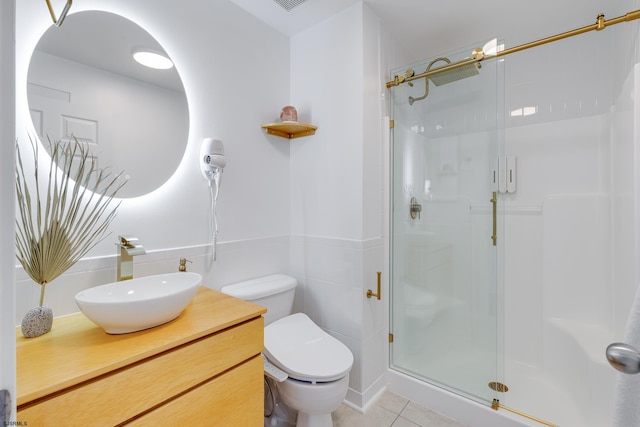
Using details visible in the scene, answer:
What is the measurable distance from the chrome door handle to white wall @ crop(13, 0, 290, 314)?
1555 mm

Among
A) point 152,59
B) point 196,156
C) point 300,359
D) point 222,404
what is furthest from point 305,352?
point 152,59

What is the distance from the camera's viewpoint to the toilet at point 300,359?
1290mm

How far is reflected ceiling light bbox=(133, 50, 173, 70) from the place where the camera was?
1.35 m

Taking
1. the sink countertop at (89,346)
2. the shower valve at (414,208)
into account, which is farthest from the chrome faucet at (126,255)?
the shower valve at (414,208)

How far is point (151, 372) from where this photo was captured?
0.84m

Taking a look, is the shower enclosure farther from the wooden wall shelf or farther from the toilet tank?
the toilet tank

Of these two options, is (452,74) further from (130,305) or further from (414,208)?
(130,305)

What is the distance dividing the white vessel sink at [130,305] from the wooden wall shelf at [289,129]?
1073mm

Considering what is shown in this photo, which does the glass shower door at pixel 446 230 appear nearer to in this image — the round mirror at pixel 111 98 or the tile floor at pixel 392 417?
the tile floor at pixel 392 417

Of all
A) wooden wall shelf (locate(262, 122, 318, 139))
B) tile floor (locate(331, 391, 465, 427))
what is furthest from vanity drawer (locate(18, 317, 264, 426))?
wooden wall shelf (locate(262, 122, 318, 139))

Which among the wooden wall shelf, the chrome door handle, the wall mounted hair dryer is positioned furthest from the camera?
the wooden wall shelf

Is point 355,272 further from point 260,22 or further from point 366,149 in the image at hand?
point 260,22

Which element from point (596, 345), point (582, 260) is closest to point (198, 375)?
point (596, 345)

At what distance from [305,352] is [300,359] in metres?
0.06
